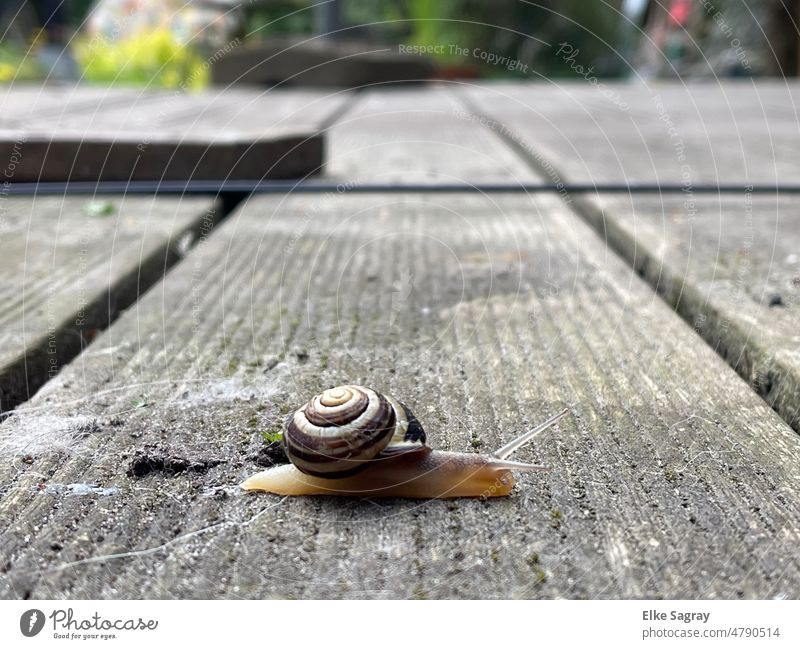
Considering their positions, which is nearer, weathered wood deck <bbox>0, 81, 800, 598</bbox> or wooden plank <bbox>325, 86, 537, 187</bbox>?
weathered wood deck <bbox>0, 81, 800, 598</bbox>

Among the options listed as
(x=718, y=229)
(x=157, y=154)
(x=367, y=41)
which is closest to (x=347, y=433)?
(x=718, y=229)

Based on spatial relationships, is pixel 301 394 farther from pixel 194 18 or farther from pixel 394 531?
pixel 194 18

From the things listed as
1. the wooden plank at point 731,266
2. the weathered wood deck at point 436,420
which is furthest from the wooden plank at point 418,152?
the weathered wood deck at point 436,420

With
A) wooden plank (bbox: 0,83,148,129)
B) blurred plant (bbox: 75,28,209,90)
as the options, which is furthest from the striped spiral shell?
blurred plant (bbox: 75,28,209,90)

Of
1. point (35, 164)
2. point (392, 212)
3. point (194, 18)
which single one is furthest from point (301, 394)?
point (194, 18)

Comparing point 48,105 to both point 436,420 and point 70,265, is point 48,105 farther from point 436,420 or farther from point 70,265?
point 436,420

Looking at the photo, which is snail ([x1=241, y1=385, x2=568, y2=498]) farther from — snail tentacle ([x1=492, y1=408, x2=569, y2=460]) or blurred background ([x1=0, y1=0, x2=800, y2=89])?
blurred background ([x1=0, y1=0, x2=800, y2=89])

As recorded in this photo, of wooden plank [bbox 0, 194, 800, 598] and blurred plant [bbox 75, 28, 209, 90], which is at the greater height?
blurred plant [bbox 75, 28, 209, 90]

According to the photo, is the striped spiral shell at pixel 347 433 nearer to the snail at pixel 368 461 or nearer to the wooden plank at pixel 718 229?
the snail at pixel 368 461
